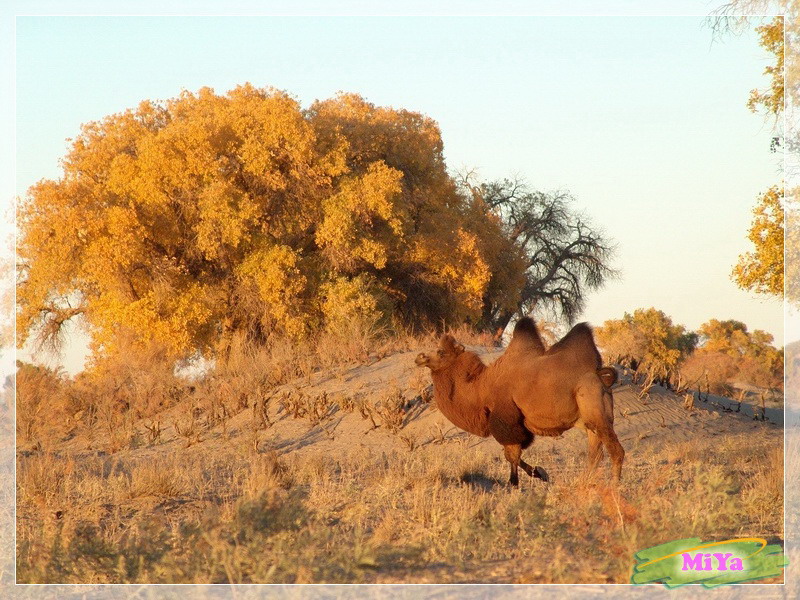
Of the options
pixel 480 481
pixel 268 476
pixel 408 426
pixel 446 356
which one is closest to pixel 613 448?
pixel 446 356

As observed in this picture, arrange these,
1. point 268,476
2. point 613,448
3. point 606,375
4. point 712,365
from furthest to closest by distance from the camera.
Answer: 1. point 712,365
2. point 268,476
3. point 606,375
4. point 613,448

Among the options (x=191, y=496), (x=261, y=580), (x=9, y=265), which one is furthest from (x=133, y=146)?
(x=261, y=580)

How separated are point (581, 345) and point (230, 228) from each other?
17.1m

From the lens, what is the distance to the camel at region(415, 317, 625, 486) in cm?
975

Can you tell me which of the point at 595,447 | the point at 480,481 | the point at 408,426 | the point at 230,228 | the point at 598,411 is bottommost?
the point at 480,481

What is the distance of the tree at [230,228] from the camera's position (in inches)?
1009

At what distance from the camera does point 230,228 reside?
85.2ft

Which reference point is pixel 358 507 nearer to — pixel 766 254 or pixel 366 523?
pixel 366 523

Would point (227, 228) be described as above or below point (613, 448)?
above

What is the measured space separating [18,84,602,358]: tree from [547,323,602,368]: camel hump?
15.0 meters

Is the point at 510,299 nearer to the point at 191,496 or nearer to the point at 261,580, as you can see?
the point at 191,496

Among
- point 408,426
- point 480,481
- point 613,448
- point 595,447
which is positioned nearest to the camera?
point 613,448

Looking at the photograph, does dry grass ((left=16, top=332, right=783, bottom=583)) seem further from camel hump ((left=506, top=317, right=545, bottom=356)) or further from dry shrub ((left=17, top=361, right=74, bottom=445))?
camel hump ((left=506, top=317, right=545, bottom=356))

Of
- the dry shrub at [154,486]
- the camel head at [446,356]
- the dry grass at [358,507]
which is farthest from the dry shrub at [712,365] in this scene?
the dry shrub at [154,486]
